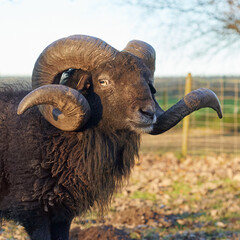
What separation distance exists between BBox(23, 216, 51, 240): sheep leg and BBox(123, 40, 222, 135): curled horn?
1.63 metres

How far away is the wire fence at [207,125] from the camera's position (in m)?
13.1

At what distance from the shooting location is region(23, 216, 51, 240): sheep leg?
3980mm

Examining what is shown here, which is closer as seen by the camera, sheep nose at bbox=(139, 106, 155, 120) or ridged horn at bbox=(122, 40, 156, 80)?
sheep nose at bbox=(139, 106, 155, 120)

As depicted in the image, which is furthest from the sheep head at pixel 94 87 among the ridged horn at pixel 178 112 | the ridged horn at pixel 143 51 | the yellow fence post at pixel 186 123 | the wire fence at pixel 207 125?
the wire fence at pixel 207 125

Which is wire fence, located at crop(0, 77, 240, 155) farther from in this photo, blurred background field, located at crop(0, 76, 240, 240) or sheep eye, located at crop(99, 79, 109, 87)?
sheep eye, located at crop(99, 79, 109, 87)

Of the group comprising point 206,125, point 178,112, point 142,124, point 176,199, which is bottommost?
point 206,125

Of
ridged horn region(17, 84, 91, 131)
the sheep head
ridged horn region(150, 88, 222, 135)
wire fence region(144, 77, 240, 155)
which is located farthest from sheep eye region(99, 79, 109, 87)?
wire fence region(144, 77, 240, 155)

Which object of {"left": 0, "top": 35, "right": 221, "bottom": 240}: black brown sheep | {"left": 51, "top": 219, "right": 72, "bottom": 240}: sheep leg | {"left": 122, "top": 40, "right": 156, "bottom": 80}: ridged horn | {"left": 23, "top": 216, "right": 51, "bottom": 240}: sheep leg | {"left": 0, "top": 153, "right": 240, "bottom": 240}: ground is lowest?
{"left": 0, "top": 153, "right": 240, "bottom": 240}: ground

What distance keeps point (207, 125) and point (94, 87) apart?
1123 centimetres

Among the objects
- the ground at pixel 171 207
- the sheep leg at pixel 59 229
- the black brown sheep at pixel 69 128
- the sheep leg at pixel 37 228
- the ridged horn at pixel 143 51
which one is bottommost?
the ground at pixel 171 207

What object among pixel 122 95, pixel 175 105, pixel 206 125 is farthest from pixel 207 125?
pixel 122 95

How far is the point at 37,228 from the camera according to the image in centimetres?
401

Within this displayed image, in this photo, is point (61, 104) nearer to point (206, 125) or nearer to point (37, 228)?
point (37, 228)

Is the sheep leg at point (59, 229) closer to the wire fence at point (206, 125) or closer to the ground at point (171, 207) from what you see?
the ground at point (171, 207)
